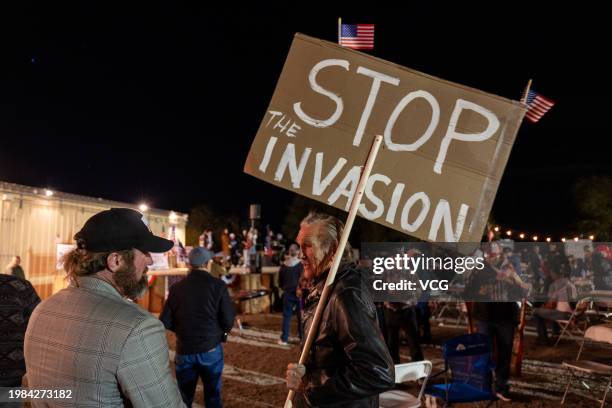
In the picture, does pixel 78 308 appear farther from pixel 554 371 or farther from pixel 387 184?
pixel 554 371

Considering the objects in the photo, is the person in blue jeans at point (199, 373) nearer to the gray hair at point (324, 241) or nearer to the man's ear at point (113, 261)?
the gray hair at point (324, 241)

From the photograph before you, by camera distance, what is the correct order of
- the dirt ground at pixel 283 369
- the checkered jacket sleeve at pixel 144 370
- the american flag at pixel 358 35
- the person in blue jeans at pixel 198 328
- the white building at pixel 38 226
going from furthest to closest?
the white building at pixel 38 226, the dirt ground at pixel 283 369, the person in blue jeans at pixel 198 328, the american flag at pixel 358 35, the checkered jacket sleeve at pixel 144 370

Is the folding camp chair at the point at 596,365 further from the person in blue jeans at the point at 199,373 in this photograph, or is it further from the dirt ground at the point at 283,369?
the person in blue jeans at the point at 199,373

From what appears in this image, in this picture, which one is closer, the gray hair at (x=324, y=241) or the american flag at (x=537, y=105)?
the gray hair at (x=324, y=241)

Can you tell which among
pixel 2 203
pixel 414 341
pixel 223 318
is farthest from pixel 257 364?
pixel 2 203

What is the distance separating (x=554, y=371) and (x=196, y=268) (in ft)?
21.1

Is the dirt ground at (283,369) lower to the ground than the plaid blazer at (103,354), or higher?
lower

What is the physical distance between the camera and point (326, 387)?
6.77ft

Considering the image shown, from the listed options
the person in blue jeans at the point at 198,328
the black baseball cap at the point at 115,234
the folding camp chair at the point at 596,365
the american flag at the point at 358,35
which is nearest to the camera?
the black baseball cap at the point at 115,234

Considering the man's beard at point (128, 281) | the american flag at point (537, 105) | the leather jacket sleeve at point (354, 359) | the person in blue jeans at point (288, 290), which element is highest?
the american flag at point (537, 105)


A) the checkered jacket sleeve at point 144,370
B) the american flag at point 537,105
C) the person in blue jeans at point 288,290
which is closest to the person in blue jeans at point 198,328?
the checkered jacket sleeve at point 144,370

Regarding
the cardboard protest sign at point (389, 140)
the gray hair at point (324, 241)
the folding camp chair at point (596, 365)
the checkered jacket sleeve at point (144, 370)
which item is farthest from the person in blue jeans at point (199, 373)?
the folding camp chair at point (596, 365)

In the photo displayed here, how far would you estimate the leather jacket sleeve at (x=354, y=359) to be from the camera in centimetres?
200

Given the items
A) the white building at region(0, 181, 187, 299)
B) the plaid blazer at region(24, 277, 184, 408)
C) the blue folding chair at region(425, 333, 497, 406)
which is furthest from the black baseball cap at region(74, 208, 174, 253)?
the white building at region(0, 181, 187, 299)
